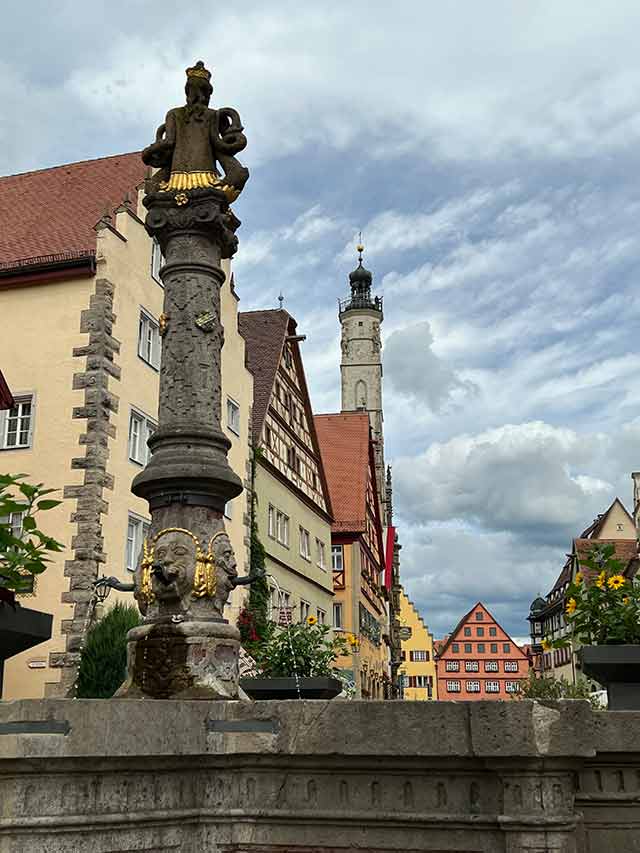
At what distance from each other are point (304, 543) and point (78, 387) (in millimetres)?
16500

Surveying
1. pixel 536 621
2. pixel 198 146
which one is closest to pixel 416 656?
pixel 536 621

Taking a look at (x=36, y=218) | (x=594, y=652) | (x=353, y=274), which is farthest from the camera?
(x=353, y=274)

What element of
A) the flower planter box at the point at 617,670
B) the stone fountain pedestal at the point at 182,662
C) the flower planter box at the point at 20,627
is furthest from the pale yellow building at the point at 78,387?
the flower planter box at the point at 617,670

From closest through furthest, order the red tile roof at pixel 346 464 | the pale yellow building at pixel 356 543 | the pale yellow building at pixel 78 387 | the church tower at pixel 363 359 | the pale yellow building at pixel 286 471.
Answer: the pale yellow building at pixel 78 387
the pale yellow building at pixel 286 471
the pale yellow building at pixel 356 543
the red tile roof at pixel 346 464
the church tower at pixel 363 359

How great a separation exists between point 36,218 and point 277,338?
1091 cm

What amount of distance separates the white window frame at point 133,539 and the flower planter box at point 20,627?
44.4 feet

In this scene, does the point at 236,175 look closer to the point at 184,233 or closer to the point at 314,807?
the point at 184,233

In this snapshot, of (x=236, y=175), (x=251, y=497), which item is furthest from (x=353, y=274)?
(x=236, y=175)

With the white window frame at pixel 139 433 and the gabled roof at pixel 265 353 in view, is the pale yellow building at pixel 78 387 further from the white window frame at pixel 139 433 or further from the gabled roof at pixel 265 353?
the gabled roof at pixel 265 353

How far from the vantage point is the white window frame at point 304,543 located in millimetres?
33019

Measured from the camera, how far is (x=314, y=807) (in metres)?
3.68

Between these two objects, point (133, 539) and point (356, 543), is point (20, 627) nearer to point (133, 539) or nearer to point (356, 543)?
point (133, 539)

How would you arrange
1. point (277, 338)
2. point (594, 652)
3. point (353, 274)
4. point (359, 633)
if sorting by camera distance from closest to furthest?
1. point (594, 652)
2. point (277, 338)
3. point (359, 633)
4. point (353, 274)

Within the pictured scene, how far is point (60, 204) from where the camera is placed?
72.9 ft
